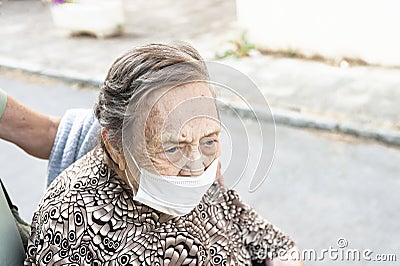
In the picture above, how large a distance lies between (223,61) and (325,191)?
90.0 inches

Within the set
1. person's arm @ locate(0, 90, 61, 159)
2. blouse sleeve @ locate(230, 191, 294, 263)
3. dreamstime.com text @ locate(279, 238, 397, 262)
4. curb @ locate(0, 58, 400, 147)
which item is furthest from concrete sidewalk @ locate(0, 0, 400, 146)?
dreamstime.com text @ locate(279, 238, 397, 262)

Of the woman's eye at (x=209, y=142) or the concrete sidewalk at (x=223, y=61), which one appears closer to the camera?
the woman's eye at (x=209, y=142)

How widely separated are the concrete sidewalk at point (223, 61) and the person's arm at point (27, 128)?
652 millimetres

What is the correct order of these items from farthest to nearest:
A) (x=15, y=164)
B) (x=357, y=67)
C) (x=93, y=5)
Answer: (x=93, y=5) → (x=357, y=67) → (x=15, y=164)

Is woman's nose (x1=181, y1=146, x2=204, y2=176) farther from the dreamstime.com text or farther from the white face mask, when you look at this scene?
the dreamstime.com text

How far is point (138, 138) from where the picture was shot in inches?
48.0

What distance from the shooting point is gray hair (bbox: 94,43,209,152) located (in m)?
1.18

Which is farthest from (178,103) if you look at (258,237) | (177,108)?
(258,237)

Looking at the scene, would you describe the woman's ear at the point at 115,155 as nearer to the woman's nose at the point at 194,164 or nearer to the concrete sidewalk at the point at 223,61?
the woman's nose at the point at 194,164

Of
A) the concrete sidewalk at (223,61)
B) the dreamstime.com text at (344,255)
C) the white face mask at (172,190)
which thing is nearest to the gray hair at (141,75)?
the white face mask at (172,190)

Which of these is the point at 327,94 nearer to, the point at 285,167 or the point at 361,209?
the point at 285,167

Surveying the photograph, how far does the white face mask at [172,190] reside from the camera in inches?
48.9

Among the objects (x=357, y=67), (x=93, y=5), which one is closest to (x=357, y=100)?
(x=357, y=67)

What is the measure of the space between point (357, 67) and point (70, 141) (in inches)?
136
